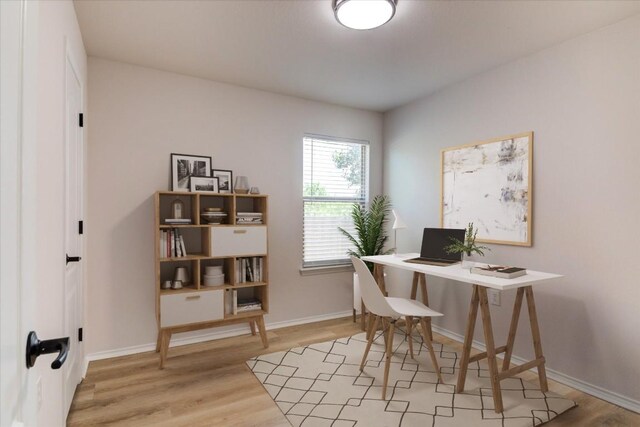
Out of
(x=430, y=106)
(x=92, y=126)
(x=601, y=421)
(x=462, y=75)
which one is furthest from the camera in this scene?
(x=430, y=106)

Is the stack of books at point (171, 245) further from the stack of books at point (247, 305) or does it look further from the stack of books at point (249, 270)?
the stack of books at point (247, 305)

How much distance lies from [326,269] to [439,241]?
1462mm

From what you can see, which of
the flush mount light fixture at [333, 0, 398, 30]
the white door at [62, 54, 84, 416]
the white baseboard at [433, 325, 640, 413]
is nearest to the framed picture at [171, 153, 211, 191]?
the white door at [62, 54, 84, 416]

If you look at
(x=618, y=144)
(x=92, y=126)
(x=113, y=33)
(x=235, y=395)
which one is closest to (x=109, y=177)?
(x=92, y=126)

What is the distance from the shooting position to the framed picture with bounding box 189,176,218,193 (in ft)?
10.5

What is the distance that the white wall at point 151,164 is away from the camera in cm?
299

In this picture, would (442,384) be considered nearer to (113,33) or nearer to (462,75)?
(462,75)

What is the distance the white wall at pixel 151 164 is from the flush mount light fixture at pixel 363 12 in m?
1.66

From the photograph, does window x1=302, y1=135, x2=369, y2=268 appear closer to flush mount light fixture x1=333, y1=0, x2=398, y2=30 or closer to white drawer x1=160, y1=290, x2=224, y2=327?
white drawer x1=160, y1=290, x2=224, y2=327

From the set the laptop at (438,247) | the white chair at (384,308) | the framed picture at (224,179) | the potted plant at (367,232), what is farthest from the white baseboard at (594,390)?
the framed picture at (224,179)

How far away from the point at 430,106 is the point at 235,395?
3.26 m

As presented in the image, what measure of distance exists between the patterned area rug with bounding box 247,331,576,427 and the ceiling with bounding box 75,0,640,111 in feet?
8.16

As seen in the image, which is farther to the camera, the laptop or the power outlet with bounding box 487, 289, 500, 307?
the power outlet with bounding box 487, 289, 500, 307

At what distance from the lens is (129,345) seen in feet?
10.2
